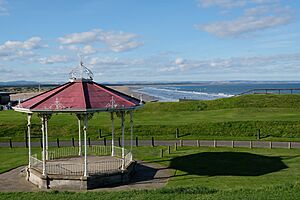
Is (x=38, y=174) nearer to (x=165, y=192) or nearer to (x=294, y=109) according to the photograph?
(x=165, y=192)

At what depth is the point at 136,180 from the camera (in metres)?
21.1

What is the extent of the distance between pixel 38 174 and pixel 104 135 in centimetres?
1746

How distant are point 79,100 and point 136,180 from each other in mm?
5242

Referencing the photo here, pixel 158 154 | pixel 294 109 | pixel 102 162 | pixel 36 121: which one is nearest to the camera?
pixel 102 162

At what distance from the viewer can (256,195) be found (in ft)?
47.3

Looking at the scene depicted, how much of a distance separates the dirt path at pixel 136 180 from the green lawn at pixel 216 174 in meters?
0.65

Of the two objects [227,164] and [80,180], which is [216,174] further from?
[80,180]

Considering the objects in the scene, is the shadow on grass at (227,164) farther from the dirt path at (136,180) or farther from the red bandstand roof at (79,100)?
the red bandstand roof at (79,100)

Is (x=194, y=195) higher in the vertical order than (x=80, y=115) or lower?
lower

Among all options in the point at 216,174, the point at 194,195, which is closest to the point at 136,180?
the point at 216,174

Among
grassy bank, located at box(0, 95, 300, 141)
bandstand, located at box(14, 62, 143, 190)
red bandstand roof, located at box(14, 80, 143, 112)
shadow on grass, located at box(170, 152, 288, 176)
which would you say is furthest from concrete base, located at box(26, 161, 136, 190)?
grassy bank, located at box(0, 95, 300, 141)

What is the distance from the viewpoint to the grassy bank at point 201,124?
1453 inches

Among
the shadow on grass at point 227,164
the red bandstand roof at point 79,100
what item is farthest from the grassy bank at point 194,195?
the shadow on grass at point 227,164

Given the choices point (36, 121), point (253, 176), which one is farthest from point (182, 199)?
point (36, 121)
